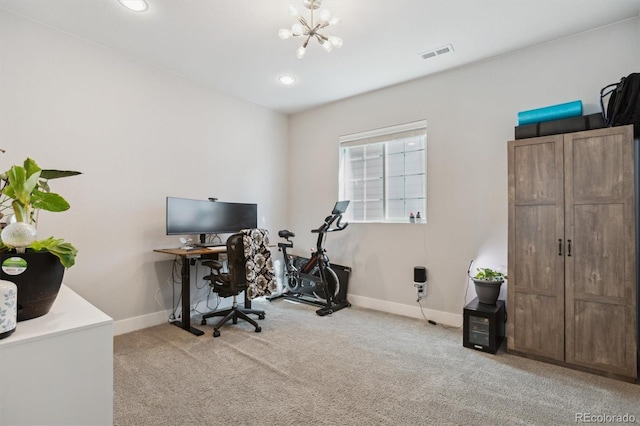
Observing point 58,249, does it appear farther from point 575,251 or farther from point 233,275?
point 575,251

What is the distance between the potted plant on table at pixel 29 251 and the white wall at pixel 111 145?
2086mm

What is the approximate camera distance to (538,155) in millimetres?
2623

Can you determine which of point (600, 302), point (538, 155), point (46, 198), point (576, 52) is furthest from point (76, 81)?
point (600, 302)

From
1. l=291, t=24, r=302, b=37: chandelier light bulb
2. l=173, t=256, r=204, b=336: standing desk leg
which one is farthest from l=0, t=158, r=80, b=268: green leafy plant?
l=173, t=256, r=204, b=336: standing desk leg

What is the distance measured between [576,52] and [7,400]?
4.25 meters

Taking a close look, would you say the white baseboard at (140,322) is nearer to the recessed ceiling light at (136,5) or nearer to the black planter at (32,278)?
the black planter at (32,278)

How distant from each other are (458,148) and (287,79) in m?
2.17

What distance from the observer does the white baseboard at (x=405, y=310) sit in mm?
3459

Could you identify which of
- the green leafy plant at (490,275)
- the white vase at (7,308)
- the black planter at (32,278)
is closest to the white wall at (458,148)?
the green leafy plant at (490,275)

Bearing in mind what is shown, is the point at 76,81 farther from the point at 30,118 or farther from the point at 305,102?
the point at 305,102

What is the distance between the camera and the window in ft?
12.7

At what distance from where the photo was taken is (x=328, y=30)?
2.80 m

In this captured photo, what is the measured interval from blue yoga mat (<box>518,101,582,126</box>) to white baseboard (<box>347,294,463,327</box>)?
6.88 ft

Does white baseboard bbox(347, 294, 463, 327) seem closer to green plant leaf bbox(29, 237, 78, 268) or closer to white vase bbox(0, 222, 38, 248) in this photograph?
green plant leaf bbox(29, 237, 78, 268)
